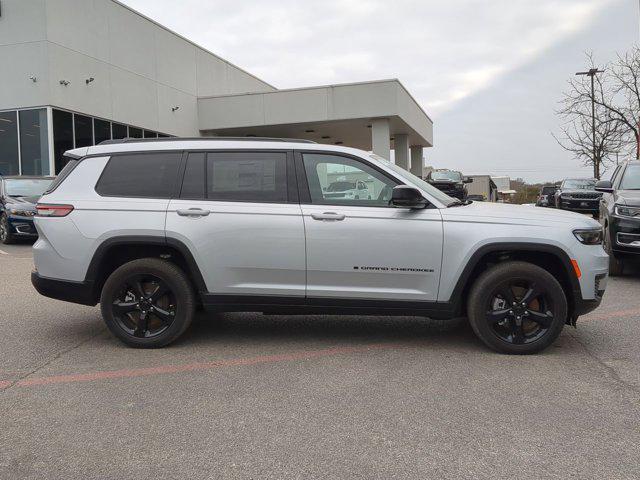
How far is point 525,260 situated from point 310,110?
20.7 meters

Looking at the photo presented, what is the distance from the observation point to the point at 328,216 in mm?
4500

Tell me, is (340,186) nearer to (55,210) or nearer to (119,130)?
(55,210)

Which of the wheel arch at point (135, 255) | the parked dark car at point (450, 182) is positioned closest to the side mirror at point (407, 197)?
the wheel arch at point (135, 255)

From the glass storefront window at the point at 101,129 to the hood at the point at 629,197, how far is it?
53.9ft

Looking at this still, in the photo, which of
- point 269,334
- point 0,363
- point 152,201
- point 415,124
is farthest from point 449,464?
point 415,124

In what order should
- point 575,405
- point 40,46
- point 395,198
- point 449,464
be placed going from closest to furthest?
1. point 449,464
2. point 575,405
3. point 395,198
4. point 40,46

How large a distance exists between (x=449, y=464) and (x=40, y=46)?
18.1 meters

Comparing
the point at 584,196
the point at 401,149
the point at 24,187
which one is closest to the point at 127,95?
the point at 24,187

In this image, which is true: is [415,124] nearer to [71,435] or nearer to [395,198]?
[395,198]

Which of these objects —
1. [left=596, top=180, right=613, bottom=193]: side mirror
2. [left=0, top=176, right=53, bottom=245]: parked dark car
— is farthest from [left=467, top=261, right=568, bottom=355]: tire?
[left=0, top=176, right=53, bottom=245]: parked dark car

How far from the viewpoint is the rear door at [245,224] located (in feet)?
14.9

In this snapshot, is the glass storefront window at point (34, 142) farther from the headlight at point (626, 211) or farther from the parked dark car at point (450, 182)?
the headlight at point (626, 211)

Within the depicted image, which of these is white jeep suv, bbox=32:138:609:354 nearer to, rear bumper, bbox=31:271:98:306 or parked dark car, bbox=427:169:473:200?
rear bumper, bbox=31:271:98:306

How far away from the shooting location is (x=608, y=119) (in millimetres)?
28547
